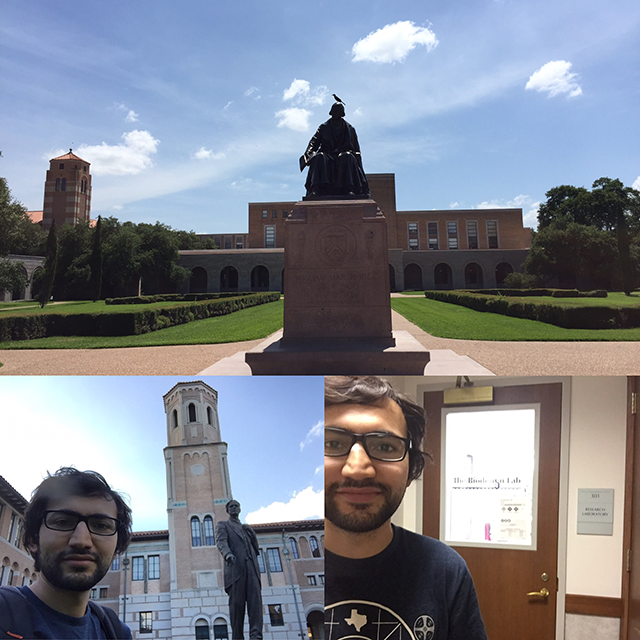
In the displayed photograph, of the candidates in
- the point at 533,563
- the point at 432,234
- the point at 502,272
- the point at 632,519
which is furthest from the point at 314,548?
the point at 432,234

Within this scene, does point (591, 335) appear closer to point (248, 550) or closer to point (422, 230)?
point (248, 550)

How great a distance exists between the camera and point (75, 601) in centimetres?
302

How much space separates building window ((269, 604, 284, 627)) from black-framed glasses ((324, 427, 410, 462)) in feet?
3.47

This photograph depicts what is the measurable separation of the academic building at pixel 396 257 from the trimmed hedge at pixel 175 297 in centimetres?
25

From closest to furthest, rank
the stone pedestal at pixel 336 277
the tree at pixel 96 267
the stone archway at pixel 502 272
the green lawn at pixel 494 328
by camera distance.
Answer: the stone pedestal at pixel 336 277 < the green lawn at pixel 494 328 < the tree at pixel 96 267 < the stone archway at pixel 502 272

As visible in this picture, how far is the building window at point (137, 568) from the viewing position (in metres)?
3.16

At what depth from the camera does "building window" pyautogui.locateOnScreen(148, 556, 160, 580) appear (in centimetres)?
320

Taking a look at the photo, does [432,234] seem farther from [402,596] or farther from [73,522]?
[73,522]

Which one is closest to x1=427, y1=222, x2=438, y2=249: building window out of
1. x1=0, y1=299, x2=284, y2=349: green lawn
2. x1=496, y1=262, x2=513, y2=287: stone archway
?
x1=496, y1=262, x2=513, y2=287: stone archway

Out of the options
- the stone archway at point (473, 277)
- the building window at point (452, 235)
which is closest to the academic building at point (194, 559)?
the stone archway at point (473, 277)

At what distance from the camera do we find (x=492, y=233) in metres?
24.4

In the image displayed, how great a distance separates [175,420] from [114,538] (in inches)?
31.5

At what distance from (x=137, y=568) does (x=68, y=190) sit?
1545cm

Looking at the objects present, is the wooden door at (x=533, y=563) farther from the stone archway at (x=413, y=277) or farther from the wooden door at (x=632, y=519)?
the stone archway at (x=413, y=277)
